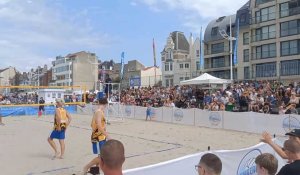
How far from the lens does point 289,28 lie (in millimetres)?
45781

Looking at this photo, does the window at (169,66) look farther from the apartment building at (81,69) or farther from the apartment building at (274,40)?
the apartment building at (81,69)

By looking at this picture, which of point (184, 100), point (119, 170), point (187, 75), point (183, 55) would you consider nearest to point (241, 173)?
point (119, 170)

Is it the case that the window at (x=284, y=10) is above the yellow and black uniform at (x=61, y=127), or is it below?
above

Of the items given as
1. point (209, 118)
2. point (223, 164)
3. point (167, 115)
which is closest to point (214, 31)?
→ point (167, 115)

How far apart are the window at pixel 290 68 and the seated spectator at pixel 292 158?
140 ft

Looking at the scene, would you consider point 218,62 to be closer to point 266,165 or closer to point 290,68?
point 290,68

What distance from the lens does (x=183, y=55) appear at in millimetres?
76750

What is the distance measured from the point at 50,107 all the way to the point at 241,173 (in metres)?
25.9

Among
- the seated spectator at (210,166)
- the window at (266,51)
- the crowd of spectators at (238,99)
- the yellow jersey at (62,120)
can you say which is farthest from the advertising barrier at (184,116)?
the window at (266,51)

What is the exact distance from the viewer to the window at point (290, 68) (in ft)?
143

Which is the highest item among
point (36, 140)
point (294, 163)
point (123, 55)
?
point (123, 55)

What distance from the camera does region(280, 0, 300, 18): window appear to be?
44312 mm

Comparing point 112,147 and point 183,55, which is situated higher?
point 183,55

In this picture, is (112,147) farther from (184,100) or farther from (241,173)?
(184,100)
